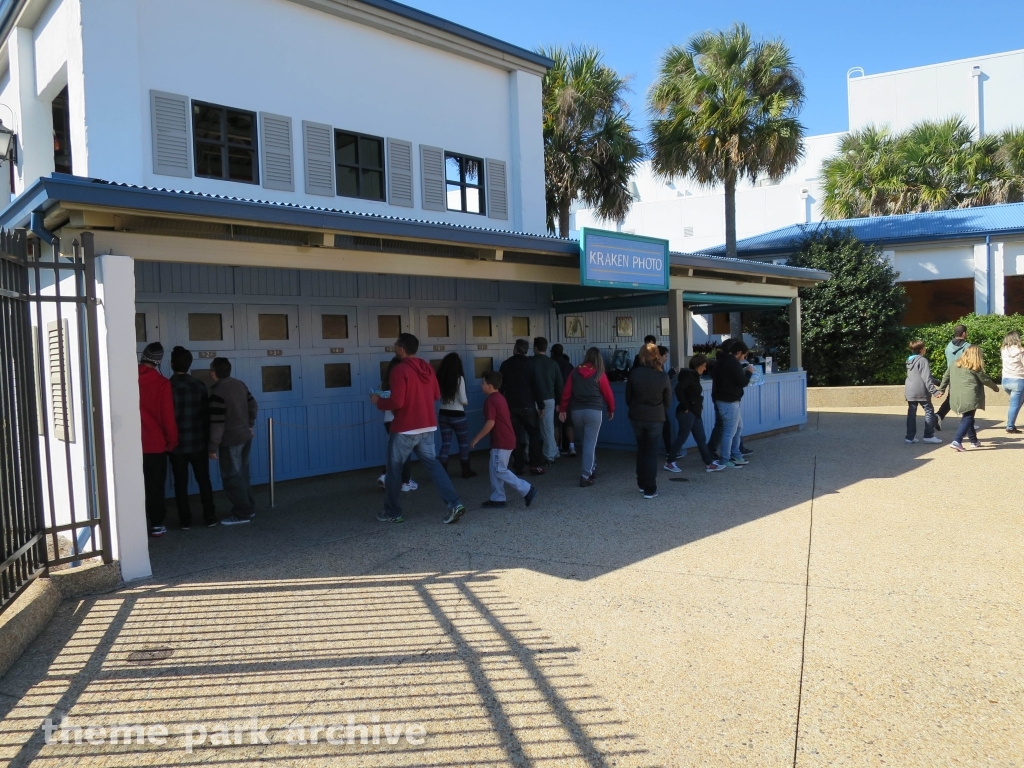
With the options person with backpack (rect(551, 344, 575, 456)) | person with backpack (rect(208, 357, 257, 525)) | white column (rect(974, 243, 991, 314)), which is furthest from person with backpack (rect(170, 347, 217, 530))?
white column (rect(974, 243, 991, 314))

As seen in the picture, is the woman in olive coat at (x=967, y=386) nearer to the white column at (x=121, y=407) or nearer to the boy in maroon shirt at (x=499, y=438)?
the boy in maroon shirt at (x=499, y=438)

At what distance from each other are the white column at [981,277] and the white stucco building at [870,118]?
16.1 meters

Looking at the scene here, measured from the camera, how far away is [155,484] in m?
7.25

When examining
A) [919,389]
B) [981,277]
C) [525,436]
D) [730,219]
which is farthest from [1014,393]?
[981,277]

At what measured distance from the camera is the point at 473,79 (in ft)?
47.6

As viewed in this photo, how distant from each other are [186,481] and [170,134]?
546cm

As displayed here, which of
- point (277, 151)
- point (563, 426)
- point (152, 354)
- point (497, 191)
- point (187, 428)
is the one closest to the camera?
point (152, 354)

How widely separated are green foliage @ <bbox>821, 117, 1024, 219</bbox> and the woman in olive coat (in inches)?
725

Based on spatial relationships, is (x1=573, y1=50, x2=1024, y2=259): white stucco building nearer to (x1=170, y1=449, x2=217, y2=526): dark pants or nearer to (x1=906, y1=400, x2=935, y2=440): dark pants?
(x1=906, y1=400, x2=935, y2=440): dark pants

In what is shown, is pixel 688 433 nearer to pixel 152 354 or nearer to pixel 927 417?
pixel 927 417

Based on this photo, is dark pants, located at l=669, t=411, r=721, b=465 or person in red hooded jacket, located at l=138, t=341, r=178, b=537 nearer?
person in red hooded jacket, located at l=138, t=341, r=178, b=537

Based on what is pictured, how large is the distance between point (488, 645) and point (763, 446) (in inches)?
362

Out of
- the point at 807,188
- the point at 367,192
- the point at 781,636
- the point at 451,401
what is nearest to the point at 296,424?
the point at 451,401

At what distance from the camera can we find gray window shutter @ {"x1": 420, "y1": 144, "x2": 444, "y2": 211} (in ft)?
44.4
